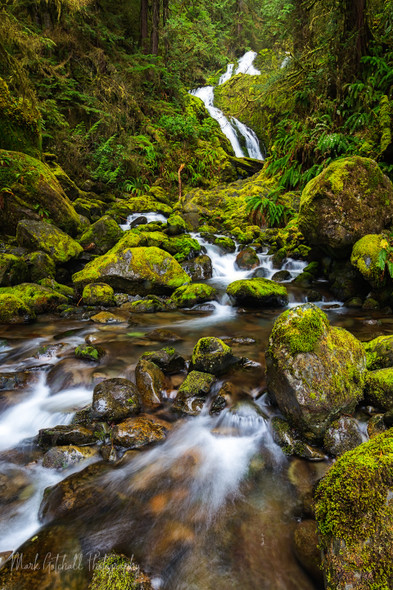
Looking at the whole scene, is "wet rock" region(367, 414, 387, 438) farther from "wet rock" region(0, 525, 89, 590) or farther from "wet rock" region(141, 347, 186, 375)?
"wet rock" region(0, 525, 89, 590)

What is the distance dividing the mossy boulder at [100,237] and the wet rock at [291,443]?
24.5 feet

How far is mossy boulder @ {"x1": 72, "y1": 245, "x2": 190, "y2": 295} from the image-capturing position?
7.30 meters

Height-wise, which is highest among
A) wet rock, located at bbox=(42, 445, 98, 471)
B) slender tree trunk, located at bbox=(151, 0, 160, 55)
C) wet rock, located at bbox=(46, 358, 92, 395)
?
slender tree trunk, located at bbox=(151, 0, 160, 55)

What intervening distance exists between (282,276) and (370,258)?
2.78m

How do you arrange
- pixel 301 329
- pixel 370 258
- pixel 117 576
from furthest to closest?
1. pixel 370 258
2. pixel 301 329
3. pixel 117 576

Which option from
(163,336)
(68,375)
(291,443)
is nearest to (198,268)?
(163,336)

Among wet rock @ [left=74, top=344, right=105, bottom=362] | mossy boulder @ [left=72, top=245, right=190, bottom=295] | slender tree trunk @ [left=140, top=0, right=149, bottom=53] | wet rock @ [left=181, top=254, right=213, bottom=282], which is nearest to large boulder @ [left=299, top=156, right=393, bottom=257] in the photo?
wet rock @ [left=181, top=254, right=213, bottom=282]

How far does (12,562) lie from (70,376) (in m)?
2.37

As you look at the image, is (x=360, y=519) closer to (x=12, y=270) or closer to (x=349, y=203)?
(x=349, y=203)

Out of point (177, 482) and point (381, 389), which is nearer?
point (177, 482)

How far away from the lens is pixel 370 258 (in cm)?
581

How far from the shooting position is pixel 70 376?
13.9 ft

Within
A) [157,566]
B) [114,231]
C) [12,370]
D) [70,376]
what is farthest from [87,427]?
[114,231]

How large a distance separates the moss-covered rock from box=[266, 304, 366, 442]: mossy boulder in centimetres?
609
